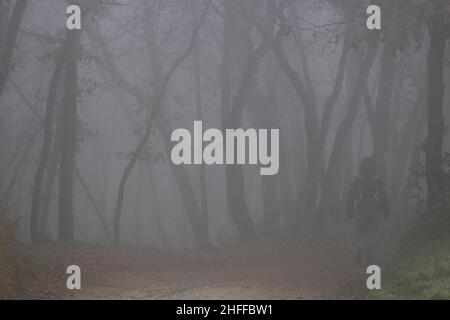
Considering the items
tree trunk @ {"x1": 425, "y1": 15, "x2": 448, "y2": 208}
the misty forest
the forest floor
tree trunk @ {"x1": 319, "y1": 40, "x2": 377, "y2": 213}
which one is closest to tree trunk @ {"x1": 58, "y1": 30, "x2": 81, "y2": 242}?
the misty forest

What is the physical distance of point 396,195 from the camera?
987 inches

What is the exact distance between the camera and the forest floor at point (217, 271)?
438 inches

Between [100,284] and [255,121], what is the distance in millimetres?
15483

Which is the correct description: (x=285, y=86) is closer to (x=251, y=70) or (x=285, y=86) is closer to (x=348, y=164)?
(x=348, y=164)

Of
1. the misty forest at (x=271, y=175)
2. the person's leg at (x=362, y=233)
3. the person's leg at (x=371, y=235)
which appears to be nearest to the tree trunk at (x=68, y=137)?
the misty forest at (x=271, y=175)

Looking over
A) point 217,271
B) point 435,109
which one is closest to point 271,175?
point 435,109

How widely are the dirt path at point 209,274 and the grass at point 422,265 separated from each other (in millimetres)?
671

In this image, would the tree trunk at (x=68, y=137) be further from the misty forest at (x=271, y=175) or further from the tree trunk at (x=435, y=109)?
the tree trunk at (x=435, y=109)

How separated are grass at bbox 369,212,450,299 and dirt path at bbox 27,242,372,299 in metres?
0.67

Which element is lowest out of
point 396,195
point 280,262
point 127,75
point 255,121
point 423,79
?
point 280,262

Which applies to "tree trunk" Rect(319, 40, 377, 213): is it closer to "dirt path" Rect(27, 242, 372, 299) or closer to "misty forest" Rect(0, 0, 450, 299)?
"misty forest" Rect(0, 0, 450, 299)

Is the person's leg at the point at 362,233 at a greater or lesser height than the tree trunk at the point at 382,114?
lesser

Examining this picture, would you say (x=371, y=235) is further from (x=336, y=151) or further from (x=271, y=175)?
(x=271, y=175)
